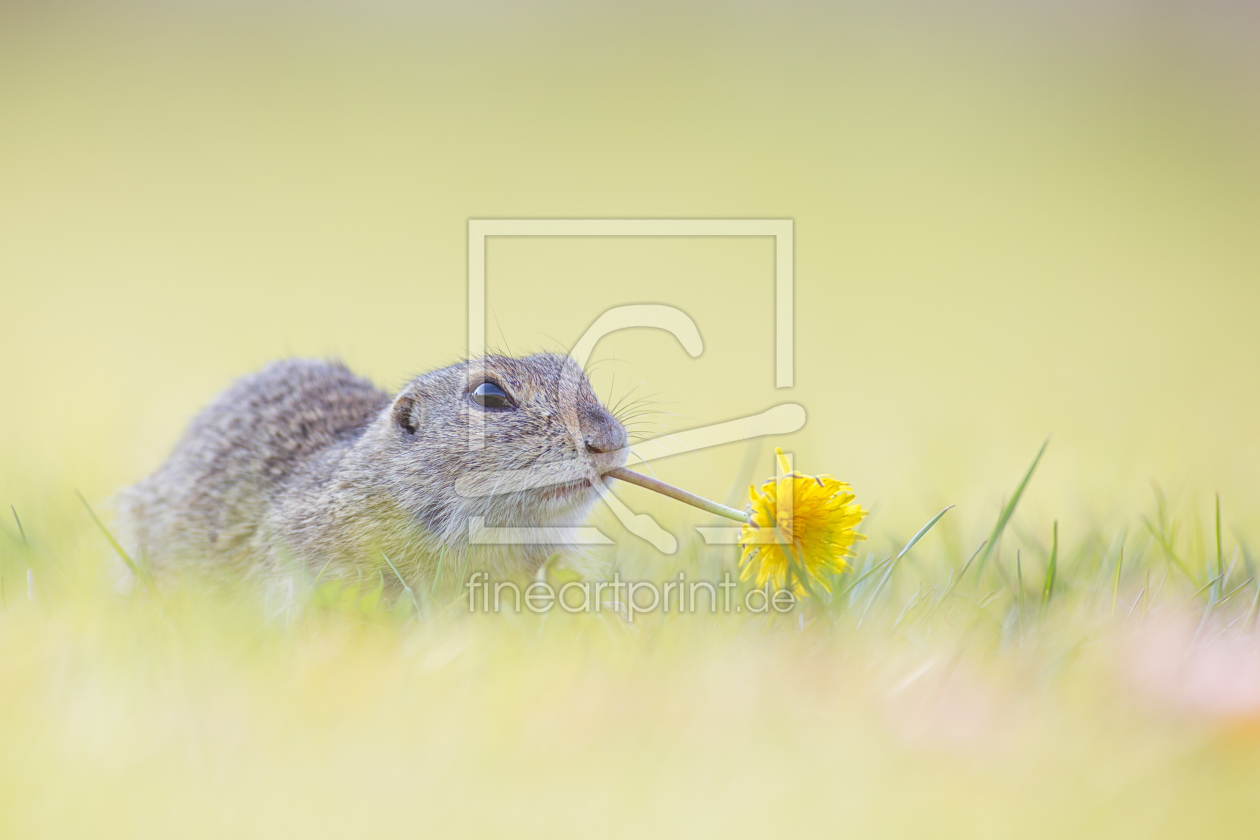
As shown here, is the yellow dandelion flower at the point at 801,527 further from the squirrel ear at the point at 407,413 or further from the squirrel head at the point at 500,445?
the squirrel ear at the point at 407,413

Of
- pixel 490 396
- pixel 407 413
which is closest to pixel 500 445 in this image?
pixel 490 396

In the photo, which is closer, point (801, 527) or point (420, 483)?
point (801, 527)
